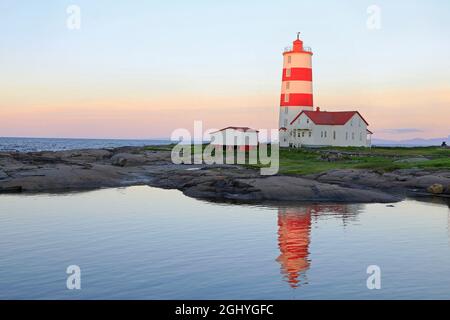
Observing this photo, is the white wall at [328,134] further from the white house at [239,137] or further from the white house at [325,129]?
the white house at [239,137]

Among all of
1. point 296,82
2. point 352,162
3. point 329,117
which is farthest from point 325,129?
point 352,162

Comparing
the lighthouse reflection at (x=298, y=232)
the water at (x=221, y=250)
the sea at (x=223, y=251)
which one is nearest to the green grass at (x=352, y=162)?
the water at (x=221, y=250)

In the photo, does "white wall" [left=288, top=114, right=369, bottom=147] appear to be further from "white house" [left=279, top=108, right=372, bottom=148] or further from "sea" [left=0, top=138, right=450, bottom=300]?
"sea" [left=0, top=138, right=450, bottom=300]

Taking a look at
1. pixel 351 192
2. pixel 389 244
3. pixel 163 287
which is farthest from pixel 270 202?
pixel 163 287

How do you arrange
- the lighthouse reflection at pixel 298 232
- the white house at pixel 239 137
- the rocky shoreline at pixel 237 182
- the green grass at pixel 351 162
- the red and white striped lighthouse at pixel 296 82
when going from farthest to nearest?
the white house at pixel 239 137
the red and white striped lighthouse at pixel 296 82
the green grass at pixel 351 162
the rocky shoreline at pixel 237 182
the lighthouse reflection at pixel 298 232

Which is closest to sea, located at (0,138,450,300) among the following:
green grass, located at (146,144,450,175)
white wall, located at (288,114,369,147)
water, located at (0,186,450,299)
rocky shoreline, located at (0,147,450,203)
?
water, located at (0,186,450,299)

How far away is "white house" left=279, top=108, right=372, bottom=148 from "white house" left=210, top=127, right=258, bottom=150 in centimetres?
526

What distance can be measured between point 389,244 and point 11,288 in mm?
14965

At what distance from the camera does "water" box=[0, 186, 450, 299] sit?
15.7 meters

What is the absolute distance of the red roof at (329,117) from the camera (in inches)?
3182

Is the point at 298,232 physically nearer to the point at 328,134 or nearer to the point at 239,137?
the point at 328,134

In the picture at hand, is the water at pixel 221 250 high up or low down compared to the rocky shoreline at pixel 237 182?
down

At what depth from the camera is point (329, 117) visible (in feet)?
273

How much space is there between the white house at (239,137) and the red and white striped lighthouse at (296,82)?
6867 mm
